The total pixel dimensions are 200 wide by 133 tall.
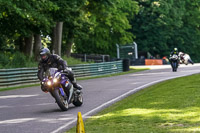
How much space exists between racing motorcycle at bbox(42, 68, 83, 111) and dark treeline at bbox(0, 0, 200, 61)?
1248cm

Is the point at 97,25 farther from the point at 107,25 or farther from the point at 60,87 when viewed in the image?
the point at 60,87

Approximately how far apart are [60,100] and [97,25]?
135 ft

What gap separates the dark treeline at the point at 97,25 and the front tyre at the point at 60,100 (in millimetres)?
12893

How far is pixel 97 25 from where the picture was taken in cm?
5341

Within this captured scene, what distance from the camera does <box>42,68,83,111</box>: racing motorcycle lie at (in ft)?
41.0

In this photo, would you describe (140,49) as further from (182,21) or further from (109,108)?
(109,108)

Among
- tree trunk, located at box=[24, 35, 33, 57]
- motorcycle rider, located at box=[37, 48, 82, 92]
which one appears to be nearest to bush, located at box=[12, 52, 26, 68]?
tree trunk, located at box=[24, 35, 33, 57]

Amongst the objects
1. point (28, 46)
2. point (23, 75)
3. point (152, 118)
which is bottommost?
point (152, 118)

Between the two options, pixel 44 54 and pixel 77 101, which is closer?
pixel 44 54

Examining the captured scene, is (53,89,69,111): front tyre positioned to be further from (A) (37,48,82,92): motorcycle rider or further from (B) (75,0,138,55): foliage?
(B) (75,0,138,55): foliage

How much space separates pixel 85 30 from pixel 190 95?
28274mm

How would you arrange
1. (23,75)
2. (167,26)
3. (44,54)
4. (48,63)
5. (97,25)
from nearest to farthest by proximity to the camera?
(44,54)
(48,63)
(23,75)
(97,25)
(167,26)

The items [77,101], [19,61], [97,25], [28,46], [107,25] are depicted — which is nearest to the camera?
[77,101]

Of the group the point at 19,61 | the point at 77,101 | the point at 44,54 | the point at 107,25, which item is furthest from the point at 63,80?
the point at 107,25
